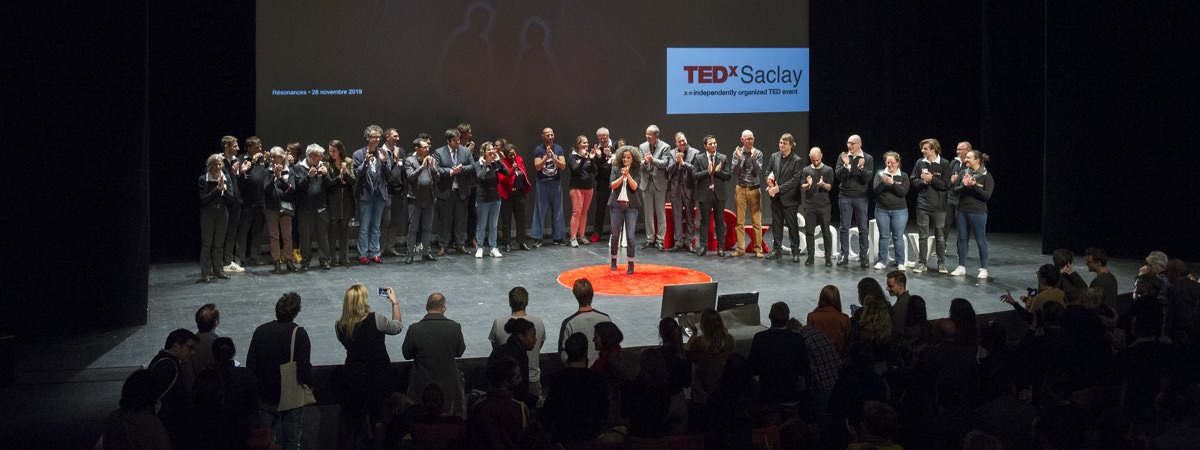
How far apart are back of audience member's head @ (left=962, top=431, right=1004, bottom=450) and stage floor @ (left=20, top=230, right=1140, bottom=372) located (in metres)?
3.82

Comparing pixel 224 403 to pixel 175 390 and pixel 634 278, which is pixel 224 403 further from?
pixel 634 278

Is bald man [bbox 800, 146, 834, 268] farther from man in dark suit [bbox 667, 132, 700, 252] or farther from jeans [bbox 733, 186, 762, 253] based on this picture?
man in dark suit [bbox 667, 132, 700, 252]

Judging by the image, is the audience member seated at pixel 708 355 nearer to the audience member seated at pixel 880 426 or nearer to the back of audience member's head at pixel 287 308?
the audience member seated at pixel 880 426

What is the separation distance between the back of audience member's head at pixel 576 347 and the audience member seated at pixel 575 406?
0.16m

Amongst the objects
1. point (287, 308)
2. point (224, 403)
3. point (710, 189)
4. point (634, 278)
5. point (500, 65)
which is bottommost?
point (224, 403)

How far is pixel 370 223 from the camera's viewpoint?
12.0 metres

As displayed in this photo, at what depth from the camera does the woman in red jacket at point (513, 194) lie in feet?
41.6

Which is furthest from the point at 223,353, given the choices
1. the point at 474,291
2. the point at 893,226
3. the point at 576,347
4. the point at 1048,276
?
the point at 893,226

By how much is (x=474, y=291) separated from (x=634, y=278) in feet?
5.48

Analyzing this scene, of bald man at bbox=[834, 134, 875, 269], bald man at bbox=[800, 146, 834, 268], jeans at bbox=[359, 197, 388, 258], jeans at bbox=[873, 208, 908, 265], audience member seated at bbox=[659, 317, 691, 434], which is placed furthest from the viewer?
jeans at bbox=[359, 197, 388, 258]

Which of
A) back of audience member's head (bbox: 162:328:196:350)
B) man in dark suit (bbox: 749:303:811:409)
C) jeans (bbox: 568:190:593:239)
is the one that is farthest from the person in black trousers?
man in dark suit (bbox: 749:303:811:409)

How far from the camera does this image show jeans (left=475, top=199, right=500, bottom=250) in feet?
41.0

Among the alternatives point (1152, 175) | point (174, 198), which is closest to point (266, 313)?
point (174, 198)

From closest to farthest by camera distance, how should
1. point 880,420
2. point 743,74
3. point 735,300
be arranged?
1. point 880,420
2. point 735,300
3. point 743,74
